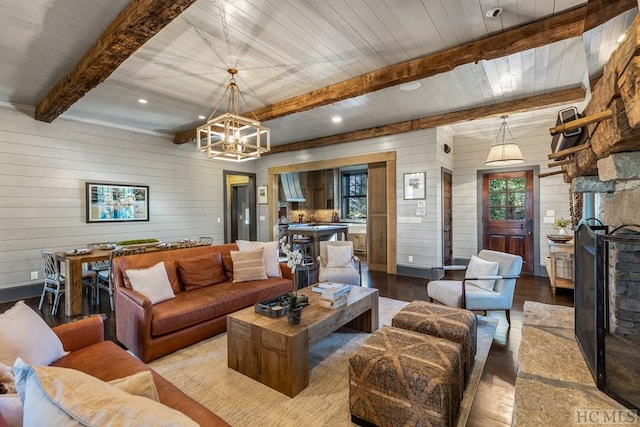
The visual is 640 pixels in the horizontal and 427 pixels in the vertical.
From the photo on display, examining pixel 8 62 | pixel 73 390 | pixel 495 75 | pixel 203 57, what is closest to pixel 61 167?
pixel 8 62

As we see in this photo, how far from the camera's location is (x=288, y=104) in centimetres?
438

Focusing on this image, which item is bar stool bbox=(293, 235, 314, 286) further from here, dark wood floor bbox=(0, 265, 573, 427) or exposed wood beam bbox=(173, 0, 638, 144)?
exposed wood beam bbox=(173, 0, 638, 144)

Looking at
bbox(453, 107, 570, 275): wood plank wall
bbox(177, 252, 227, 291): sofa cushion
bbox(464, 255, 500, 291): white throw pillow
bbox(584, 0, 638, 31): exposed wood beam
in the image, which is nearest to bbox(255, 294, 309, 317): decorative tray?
bbox(177, 252, 227, 291): sofa cushion

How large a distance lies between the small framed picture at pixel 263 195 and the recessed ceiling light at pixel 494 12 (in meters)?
6.43

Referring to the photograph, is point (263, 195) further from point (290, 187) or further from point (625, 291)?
point (625, 291)

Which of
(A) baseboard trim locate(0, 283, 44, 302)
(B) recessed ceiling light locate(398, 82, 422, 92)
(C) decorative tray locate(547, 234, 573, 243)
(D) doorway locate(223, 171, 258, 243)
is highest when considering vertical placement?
(B) recessed ceiling light locate(398, 82, 422, 92)

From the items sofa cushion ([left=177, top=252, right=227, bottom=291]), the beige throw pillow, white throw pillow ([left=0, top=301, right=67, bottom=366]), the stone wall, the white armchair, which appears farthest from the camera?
the beige throw pillow

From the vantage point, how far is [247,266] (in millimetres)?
3828

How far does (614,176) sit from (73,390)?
248cm

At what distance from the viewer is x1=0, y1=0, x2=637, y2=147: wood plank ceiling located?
2383 mm

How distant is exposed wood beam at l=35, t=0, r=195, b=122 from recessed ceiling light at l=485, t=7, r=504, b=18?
237cm

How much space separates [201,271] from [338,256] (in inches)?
75.2

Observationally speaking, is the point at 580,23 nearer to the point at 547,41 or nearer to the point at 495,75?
the point at 547,41

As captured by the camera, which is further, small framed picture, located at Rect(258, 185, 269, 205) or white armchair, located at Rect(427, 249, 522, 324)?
small framed picture, located at Rect(258, 185, 269, 205)
